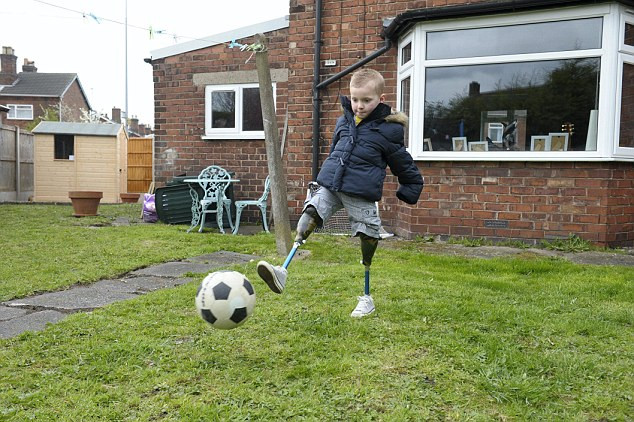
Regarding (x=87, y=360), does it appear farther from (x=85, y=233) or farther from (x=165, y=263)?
(x=85, y=233)

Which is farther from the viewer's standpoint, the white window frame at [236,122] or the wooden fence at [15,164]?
the wooden fence at [15,164]

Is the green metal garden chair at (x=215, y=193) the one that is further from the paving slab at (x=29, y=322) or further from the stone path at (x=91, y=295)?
the paving slab at (x=29, y=322)

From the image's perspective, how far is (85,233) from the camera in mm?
8602

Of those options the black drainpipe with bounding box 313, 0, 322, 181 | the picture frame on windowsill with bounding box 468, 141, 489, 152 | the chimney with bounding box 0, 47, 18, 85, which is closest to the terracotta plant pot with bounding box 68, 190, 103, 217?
the black drainpipe with bounding box 313, 0, 322, 181

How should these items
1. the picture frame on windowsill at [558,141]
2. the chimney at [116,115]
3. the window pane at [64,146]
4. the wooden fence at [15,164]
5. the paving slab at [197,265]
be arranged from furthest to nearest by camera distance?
1. the chimney at [116,115]
2. the window pane at [64,146]
3. the wooden fence at [15,164]
4. the picture frame on windowsill at [558,141]
5. the paving slab at [197,265]

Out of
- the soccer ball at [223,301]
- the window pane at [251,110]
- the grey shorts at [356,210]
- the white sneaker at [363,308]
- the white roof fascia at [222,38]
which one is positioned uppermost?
the white roof fascia at [222,38]

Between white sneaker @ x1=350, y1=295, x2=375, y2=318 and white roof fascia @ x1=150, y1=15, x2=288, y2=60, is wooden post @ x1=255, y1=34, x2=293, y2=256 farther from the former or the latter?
white roof fascia @ x1=150, y1=15, x2=288, y2=60

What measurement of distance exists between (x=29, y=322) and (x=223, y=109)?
25.3 ft

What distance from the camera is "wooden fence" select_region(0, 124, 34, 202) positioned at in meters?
18.7

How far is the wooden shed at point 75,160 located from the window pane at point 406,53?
13.8 metres

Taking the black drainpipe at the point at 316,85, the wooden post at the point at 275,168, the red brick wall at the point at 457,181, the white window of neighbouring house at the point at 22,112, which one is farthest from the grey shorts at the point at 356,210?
the white window of neighbouring house at the point at 22,112

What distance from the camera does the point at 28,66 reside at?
4500cm

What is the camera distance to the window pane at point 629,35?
7.44 meters

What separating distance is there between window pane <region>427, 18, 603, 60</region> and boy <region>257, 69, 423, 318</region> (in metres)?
4.55
